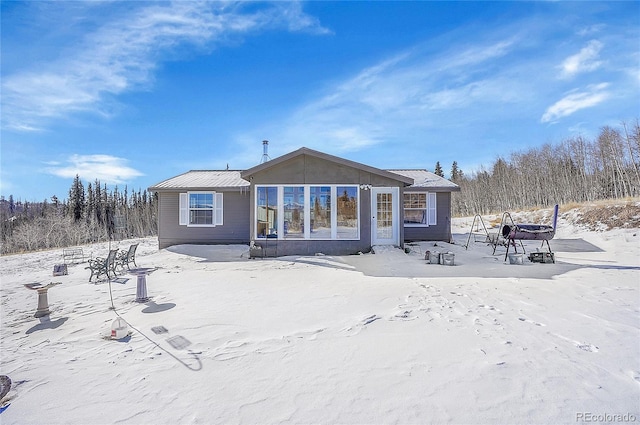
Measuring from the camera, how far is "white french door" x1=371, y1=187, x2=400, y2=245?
10953mm

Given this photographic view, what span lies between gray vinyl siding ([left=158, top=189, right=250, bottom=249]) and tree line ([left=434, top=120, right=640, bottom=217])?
25619mm

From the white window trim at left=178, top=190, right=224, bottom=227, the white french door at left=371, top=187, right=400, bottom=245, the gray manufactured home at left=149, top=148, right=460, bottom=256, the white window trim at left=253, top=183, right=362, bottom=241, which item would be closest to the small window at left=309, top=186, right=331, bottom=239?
the gray manufactured home at left=149, top=148, right=460, bottom=256

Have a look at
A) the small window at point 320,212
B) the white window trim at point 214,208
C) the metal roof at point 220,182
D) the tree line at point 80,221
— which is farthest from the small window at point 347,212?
the tree line at point 80,221

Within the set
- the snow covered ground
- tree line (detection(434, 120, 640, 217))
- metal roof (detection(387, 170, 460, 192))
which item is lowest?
the snow covered ground

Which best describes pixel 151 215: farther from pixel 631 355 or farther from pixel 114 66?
pixel 631 355

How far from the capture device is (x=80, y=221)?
1503 inches

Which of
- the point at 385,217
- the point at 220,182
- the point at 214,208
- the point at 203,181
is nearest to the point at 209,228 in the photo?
the point at 214,208

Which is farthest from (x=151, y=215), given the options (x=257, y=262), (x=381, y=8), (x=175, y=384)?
(x=175, y=384)

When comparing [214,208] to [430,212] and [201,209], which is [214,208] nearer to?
[201,209]

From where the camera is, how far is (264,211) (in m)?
10.6

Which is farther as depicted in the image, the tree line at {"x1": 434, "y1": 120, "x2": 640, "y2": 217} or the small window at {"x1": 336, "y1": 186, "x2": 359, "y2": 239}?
the tree line at {"x1": 434, "y1": 120, "x2": 640, "y2": 217}

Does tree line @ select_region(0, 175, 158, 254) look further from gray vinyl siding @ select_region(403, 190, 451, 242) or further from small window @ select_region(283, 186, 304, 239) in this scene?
gray vinyl siding @ select_region(403, 190, 451, 242)

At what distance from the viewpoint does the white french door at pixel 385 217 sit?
10953 millimetres

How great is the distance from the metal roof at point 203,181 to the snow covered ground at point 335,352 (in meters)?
6.99
